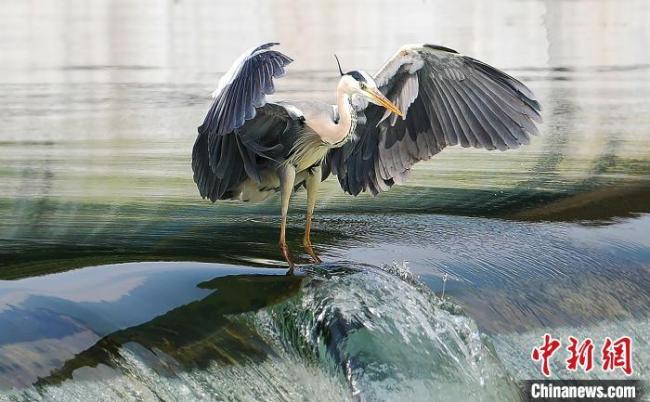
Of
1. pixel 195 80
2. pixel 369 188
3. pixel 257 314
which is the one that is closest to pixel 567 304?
pixel 369 188

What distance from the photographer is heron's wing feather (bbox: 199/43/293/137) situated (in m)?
5.20

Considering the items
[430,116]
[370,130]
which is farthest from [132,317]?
[430,116]

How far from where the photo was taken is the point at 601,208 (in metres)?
7.83

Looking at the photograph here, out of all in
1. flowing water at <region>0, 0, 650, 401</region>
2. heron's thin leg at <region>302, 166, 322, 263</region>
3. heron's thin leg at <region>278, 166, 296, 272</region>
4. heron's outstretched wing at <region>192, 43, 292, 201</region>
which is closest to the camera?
flowing water at <region>0, 0, 650, 401</region>

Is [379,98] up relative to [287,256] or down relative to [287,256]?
up

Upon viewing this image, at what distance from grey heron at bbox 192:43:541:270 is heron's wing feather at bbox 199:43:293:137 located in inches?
3.2

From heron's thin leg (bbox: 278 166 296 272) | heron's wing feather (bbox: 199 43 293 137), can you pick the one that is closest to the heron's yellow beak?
heron's thin leg (bbox: 278 166 296 272)

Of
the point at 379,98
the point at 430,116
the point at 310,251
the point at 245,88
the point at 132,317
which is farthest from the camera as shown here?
the point at 430,116

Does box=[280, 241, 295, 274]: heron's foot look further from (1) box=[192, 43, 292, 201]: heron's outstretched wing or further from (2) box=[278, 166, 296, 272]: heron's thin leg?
(1) box=[192, 43, 292, 201]: heron's outstretched wing

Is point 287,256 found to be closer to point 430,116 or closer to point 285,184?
point 285,184

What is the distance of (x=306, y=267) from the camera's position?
5.88 m

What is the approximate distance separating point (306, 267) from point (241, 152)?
0.58 metres

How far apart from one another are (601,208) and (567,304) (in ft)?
5.68

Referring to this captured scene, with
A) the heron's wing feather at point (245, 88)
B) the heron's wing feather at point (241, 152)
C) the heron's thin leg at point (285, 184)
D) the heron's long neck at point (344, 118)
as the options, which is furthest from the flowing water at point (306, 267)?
the heron's wing feather at point (245, 88)
